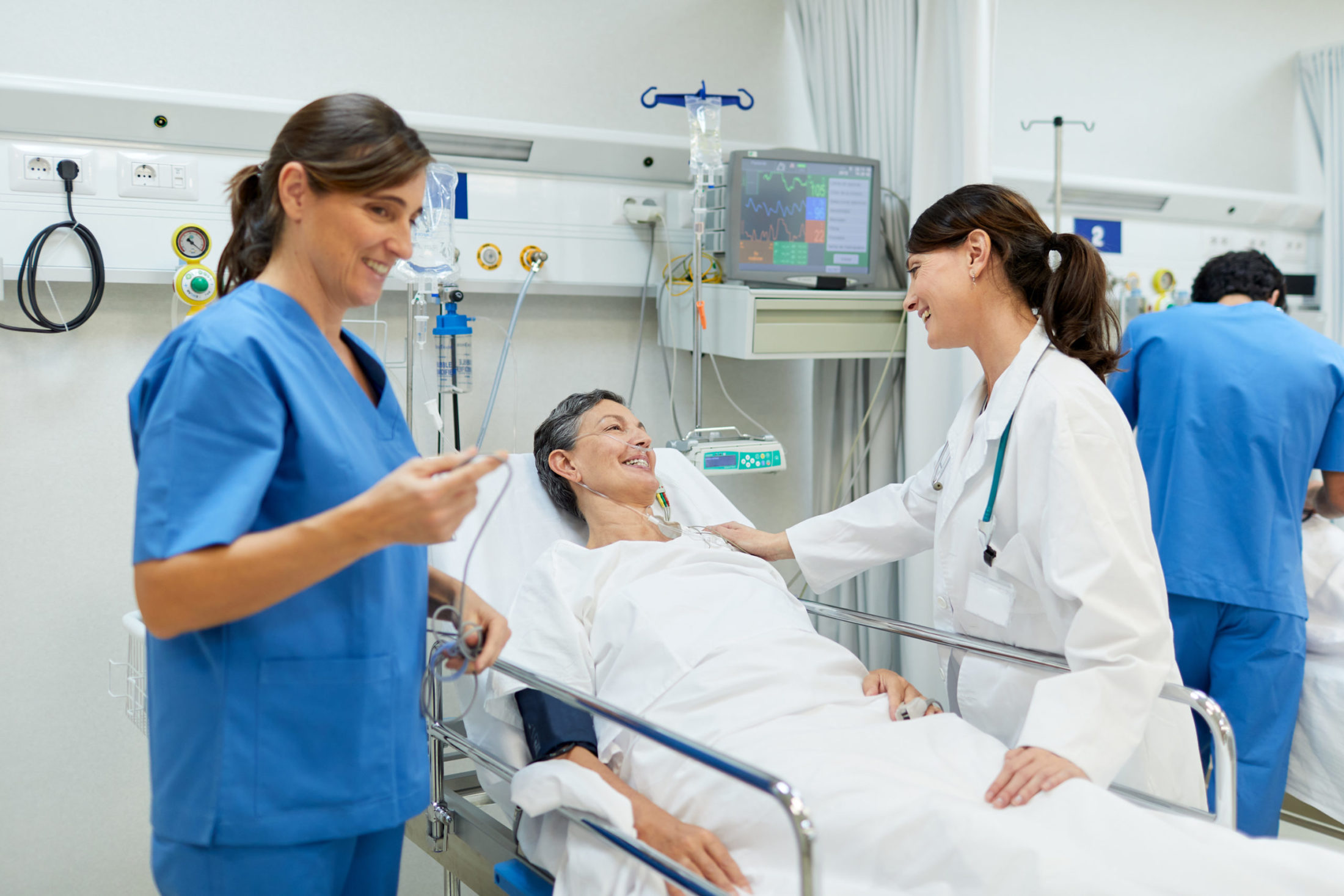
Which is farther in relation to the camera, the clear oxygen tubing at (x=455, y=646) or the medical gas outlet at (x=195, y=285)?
the medical gas outlet at (x=195, y=285)

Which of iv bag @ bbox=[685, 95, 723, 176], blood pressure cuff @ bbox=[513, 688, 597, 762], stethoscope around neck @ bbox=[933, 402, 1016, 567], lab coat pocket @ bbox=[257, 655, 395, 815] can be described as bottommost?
blood pressure cuff @ bbox=[513, 688, 597, 762]

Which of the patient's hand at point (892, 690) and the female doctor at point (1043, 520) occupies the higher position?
the female doctor at point (1043, 520)

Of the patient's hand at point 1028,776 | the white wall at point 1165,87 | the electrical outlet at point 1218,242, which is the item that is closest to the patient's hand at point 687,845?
the patient's hand at point 1028,776

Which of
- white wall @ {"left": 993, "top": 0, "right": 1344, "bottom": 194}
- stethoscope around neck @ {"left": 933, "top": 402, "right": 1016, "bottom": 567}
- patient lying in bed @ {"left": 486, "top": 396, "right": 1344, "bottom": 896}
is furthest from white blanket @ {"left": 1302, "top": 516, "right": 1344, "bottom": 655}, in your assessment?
white wall @ {"left": 993, "top": 0, "right": 1344, "bottom": 194}

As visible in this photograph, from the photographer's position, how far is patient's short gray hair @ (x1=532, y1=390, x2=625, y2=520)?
2.27 meters

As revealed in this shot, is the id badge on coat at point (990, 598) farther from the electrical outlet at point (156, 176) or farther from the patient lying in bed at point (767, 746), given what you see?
the electrical outlet at point (156, 176)

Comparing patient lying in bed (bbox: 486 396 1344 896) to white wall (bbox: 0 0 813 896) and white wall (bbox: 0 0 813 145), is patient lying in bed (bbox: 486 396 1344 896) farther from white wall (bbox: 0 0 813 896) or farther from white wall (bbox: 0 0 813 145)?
white wall (bbox: 0 0 813 145)

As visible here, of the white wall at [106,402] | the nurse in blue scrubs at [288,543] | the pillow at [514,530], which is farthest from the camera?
the white wall at [106,402]

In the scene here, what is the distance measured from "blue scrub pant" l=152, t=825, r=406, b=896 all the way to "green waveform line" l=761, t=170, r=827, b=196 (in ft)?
6.69

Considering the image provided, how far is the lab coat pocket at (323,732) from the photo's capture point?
1.10m

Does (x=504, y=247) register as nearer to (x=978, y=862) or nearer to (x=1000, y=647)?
(x=1000, y=647)

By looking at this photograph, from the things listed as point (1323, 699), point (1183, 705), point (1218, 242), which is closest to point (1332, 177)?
point (1218, 242)

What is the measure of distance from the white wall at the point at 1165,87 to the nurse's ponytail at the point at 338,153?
9.87ft

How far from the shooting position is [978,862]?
1.27 meters
